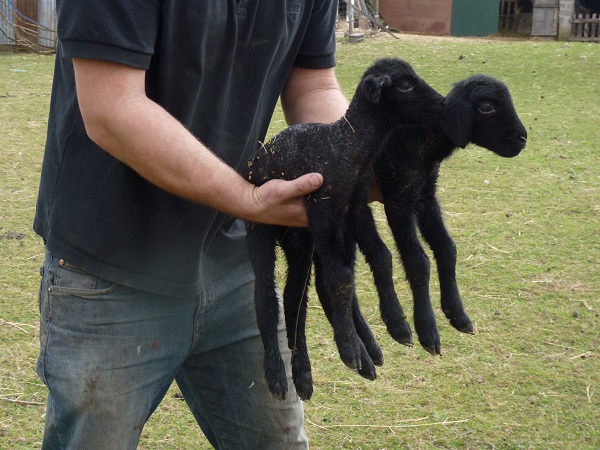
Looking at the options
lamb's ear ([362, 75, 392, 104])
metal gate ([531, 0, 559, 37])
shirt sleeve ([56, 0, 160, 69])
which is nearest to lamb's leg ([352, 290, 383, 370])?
lamb's ear ([362, 75, 392, 104])

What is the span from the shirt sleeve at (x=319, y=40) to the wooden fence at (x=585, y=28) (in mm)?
15911

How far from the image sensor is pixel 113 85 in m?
2.01

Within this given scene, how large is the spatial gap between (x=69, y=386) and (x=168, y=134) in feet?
2.38

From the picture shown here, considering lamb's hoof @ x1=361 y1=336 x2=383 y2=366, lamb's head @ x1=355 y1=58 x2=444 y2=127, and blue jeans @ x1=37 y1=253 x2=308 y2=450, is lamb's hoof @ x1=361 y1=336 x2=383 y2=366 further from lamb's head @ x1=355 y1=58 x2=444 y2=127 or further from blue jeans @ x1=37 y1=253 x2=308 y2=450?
lamb's head @ x1=355 y1=58 x2=444 y2=127

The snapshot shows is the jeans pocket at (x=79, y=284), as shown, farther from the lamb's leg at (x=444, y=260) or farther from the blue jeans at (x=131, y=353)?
the lamb's leg at (x=444, y=260)

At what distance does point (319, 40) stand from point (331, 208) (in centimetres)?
79

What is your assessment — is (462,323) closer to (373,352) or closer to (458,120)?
(373,352)

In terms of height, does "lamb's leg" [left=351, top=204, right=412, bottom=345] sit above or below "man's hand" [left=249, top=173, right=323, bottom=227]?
below

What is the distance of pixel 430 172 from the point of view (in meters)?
2.28

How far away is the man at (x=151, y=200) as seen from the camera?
203 centimetres

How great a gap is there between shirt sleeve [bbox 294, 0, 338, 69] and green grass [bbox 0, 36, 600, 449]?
192cm

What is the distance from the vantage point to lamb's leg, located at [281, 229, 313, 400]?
2.26 m

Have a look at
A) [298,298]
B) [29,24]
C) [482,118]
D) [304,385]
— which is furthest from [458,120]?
[29,24]

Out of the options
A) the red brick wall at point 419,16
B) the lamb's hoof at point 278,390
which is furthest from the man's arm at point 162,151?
the red brick wall at point 419,16
